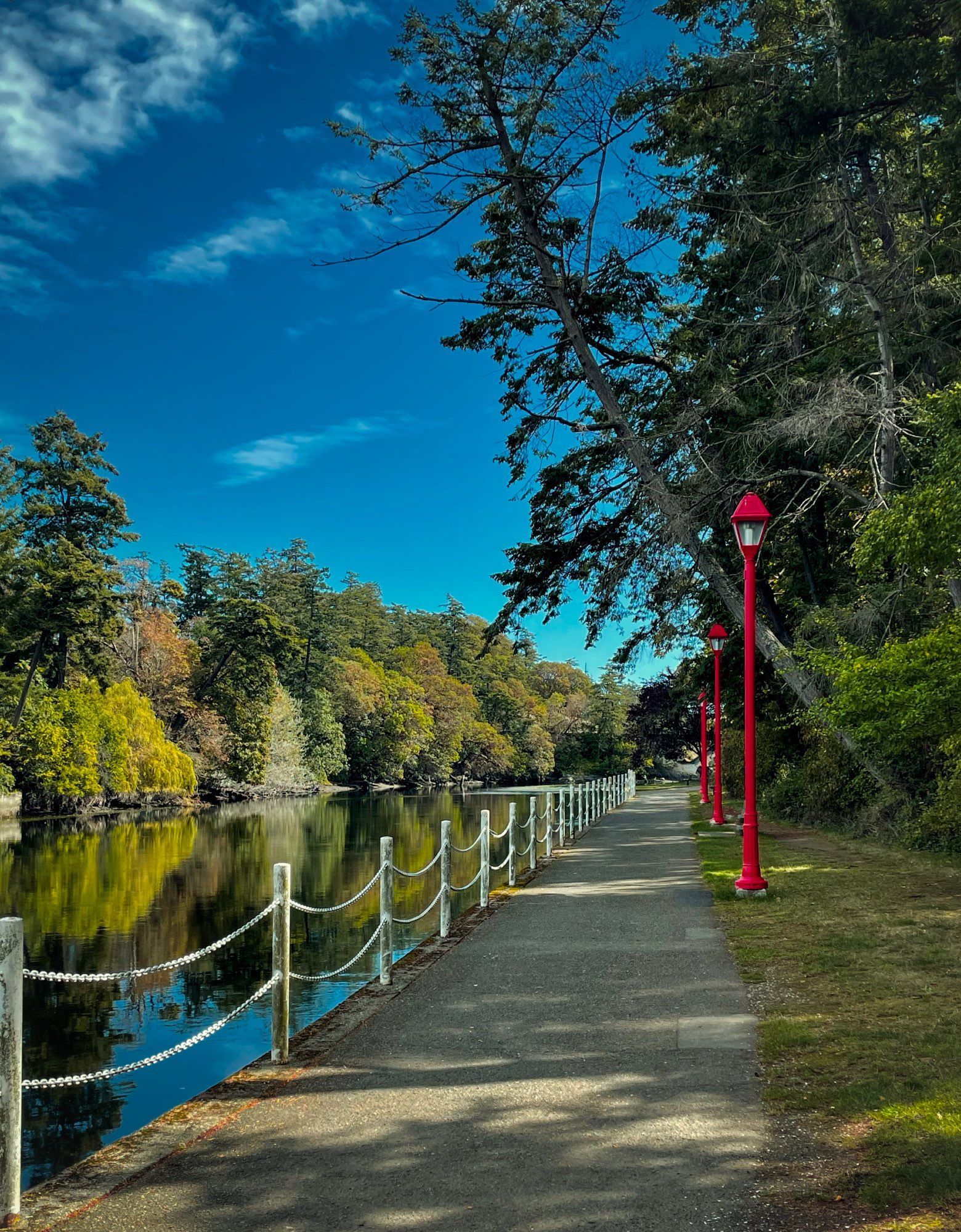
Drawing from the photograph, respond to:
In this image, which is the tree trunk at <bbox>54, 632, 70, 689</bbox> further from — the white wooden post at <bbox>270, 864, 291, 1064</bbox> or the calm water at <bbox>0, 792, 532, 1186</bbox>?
the white wooden post at <bbox>270, 864, 291, 1064</bbox>

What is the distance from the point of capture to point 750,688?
44.2 ft

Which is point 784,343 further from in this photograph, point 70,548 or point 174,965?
point 70,548

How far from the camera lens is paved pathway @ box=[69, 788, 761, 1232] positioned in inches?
165

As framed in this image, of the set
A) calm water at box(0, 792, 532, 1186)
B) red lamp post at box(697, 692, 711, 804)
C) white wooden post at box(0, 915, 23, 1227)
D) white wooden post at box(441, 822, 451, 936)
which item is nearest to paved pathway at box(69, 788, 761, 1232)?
white wooden post at box(0, 915, 23, 1227)

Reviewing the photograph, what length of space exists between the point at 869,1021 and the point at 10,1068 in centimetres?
515

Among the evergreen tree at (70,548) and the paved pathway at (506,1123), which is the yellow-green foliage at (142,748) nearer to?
the evergreen tree at (70,548)

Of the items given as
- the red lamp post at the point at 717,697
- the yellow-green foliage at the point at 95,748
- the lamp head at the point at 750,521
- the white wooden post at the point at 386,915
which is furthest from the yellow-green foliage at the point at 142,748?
the white wooden post at the point at 386,915

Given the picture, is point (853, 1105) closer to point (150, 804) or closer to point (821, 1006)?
point (821, 1006)

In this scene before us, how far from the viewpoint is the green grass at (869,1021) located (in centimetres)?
434

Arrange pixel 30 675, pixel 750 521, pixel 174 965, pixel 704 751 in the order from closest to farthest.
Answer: pixel 174 965 < pixel 750 521 < pixel 704 751 < pixel 30 675

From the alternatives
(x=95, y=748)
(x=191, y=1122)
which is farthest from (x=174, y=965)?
(x=95, y=748)

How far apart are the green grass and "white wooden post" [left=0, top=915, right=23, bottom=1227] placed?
11.1 feet

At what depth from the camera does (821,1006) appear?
7.24 meters

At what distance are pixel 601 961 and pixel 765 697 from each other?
20.0 meters
